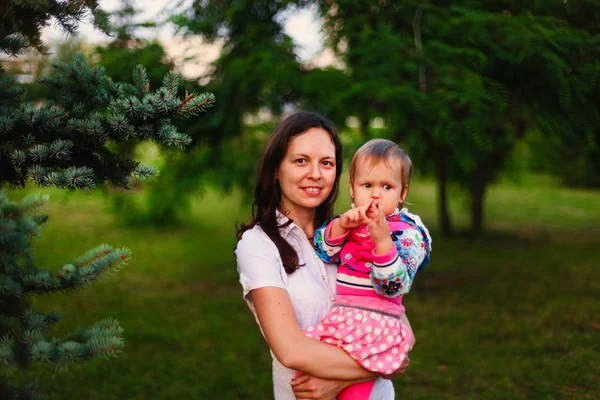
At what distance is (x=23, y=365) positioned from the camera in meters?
1.77

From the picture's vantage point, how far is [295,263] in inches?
86.9

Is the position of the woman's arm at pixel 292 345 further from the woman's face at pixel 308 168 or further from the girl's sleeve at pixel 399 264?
the woman's face at pixel 308 168

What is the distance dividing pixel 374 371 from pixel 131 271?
7873 mm

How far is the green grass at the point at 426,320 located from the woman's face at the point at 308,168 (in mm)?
1920

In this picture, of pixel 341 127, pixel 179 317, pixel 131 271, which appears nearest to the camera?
pixel 341 127

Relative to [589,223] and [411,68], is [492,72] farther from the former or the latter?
[589,223]

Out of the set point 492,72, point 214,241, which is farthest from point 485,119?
point 214,241

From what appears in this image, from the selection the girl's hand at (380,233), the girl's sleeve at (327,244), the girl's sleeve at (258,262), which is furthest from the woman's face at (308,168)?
the girl's hand at (380,233)

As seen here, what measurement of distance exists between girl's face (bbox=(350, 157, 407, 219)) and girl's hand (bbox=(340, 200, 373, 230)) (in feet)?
0.67

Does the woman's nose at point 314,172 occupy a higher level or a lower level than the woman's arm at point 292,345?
higher

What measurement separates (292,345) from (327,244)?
17.6 inches

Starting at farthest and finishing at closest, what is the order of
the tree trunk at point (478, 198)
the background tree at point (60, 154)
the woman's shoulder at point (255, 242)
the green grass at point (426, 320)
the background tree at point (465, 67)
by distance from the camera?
the tree trunk at point (478, 198) < the green grass at point (426, 320) < the background tree at point (465, 67) < the woman's shoulder at point (255, 242) < the background tree at point (60, 154)

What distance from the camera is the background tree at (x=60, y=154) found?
1.67 meters

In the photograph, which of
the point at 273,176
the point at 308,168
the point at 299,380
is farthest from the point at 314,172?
the point at 299,380
